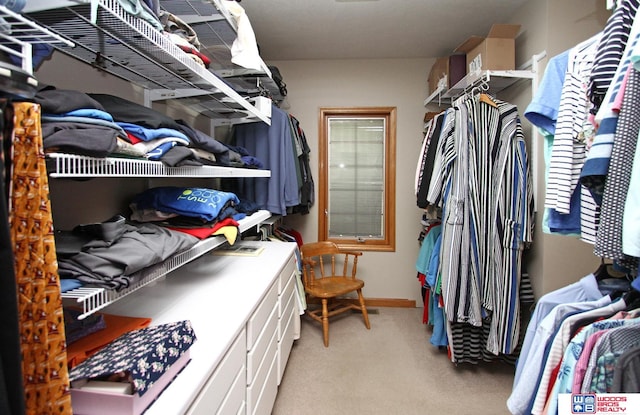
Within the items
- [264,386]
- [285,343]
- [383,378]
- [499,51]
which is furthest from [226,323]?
[499,51]

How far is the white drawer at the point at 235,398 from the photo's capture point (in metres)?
1.02

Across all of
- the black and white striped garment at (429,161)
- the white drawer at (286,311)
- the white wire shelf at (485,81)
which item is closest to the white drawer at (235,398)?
the white drawer at (286,311)

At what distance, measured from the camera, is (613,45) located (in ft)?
2.68

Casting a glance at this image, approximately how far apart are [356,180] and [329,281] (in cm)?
109

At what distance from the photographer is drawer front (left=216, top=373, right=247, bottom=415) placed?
102cm

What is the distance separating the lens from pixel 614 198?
72 cm

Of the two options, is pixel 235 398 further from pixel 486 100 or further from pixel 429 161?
pixel 486 100

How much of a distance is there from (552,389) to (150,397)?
1.10m

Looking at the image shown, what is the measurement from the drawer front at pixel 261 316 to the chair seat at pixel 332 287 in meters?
0.90

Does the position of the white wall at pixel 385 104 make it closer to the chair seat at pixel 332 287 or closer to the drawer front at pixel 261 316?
the chair seat at pixel 332 287

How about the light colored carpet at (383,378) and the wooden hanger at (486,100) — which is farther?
the wooden hanger at (486,100)

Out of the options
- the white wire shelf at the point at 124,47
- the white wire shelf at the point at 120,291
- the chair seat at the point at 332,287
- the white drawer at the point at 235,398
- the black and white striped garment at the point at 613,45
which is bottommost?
the chair seat at the point at 332,287

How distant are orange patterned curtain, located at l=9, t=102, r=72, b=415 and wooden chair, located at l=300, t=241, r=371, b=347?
2.11 metres

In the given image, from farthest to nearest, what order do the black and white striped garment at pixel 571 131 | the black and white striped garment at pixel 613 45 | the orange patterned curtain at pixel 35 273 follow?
the black and white striped garment at pixel 571 131 < the black and white striped garment at pixel 613 45 < the orange patterned curtain at pixel 35 273
